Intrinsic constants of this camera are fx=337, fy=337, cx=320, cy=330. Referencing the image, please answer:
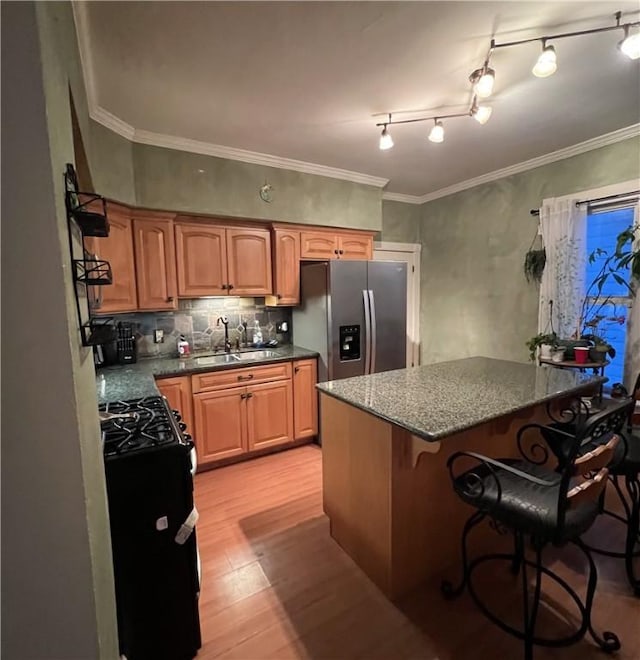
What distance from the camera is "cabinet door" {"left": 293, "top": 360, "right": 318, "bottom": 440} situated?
→ 3123 millimetres

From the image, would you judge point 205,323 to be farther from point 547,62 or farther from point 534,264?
point 534,264

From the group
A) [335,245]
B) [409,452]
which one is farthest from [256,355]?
[409,452]

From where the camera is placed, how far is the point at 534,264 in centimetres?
311

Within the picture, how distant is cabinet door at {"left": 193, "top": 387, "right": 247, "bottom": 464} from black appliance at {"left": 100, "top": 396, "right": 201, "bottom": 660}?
1.34m

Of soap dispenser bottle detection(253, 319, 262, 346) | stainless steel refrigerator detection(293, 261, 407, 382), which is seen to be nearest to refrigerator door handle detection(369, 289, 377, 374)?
stainless steel refrigerator detection(293, 261, 407, 382)

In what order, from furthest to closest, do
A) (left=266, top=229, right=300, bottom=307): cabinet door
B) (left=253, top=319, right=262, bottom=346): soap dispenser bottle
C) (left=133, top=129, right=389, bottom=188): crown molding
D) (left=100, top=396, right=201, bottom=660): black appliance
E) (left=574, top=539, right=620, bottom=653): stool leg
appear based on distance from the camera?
(left=253, top=319, right=262, bottom=346): soap dispenser bottle → (left=266, top=229, right=300, bottom=307): cabinet door → (left=133, top=129, right=389, bottom=188): crown molding → (left=574, top=539, right=620, bottom=653): stool leg → (left=100, top=396, right=201, bottom=660): black appliance

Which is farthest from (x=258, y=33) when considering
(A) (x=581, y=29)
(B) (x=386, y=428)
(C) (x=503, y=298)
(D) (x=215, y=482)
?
(C) (x=503, y=298)


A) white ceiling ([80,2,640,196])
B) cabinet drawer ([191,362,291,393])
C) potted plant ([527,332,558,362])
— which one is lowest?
cabinet drawer ([191,362,291,393])

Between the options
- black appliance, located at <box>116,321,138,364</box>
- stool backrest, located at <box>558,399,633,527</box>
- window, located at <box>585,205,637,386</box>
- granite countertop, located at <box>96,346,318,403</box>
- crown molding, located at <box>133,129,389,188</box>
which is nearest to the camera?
stool backrest, located at <box>558,399,633,527</box>

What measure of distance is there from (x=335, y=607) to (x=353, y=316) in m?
2.11

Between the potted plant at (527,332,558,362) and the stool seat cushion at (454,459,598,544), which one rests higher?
the potted plant at (527,332,558,362)

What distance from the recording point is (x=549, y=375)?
1.99 meters

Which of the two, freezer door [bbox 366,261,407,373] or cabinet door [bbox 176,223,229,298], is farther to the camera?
freezer door [bbox 366,261,407,373]

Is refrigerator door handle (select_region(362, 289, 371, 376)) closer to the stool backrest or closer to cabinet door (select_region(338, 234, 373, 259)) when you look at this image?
cabinet door (select_region(338, 234, 373, 259))
